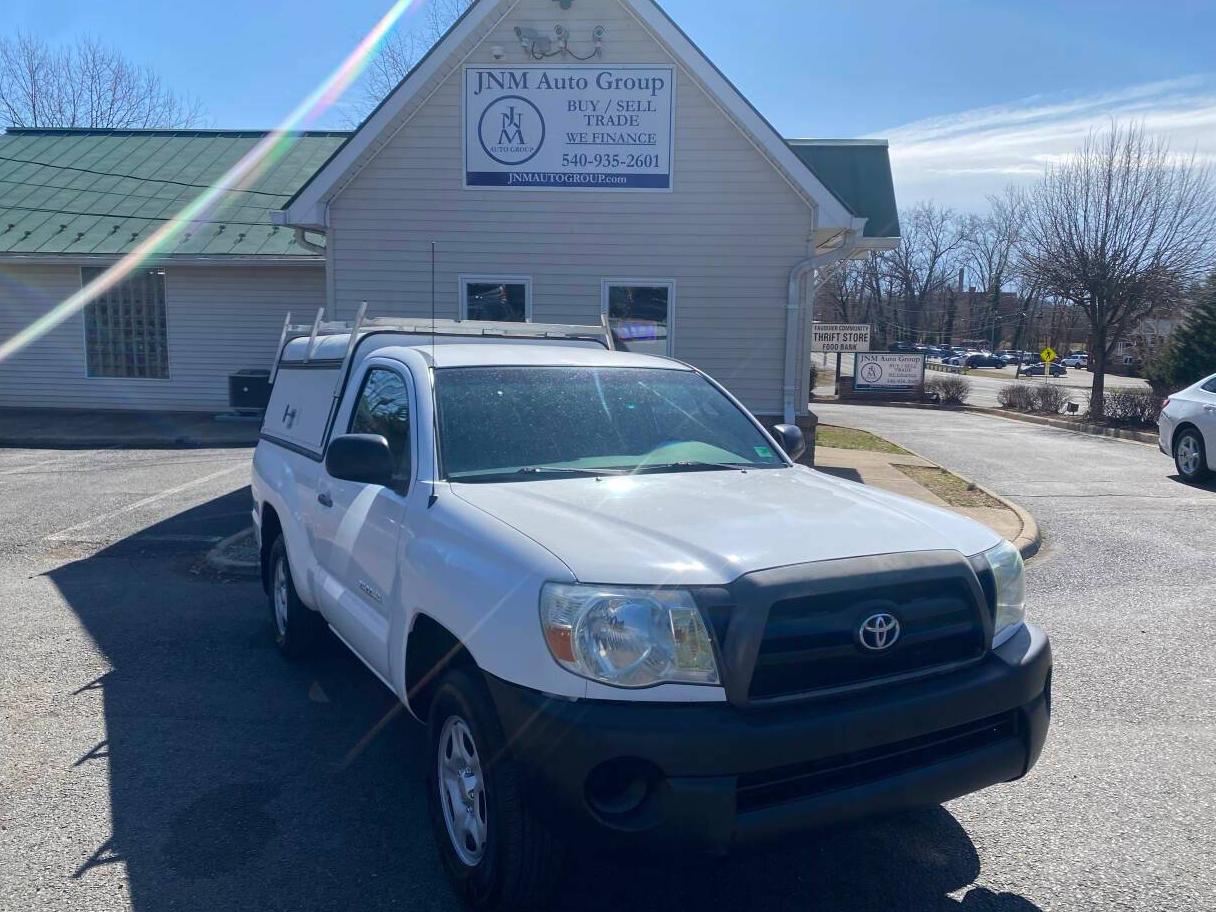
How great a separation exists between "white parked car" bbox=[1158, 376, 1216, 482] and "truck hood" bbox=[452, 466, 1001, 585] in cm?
1114

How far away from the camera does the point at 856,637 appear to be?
299 centimetres

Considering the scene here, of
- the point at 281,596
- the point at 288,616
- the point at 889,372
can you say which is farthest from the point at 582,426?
the point at 889,372

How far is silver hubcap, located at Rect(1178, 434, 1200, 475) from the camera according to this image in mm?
13391

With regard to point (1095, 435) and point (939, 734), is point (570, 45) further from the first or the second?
point (1095, 435)

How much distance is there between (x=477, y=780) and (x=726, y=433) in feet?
6.88

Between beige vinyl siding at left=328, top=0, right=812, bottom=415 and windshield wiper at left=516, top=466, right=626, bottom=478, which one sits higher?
beige vinyl siding at left=328, top=0, right=812, bottom=415

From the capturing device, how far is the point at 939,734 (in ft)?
10.3

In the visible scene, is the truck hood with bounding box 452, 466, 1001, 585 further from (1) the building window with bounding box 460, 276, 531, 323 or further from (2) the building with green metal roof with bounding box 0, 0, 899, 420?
(1) the building window with bounding box 460, 276, 531, 323

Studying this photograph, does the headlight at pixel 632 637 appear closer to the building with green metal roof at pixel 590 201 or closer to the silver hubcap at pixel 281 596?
the silver hubcap at pixel 281 596

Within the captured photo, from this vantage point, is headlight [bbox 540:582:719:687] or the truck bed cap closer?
headlight [bbox 540:582:719:687]

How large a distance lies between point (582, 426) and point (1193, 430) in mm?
12195

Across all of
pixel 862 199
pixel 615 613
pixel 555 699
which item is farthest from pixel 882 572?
pixel 862 199

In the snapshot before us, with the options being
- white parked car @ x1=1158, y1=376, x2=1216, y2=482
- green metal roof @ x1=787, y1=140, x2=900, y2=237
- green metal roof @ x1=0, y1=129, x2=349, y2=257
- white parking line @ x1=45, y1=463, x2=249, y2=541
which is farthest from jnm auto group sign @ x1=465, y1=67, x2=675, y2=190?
white parked car @ x1=1158, y1=376, x2=1216, y2=482

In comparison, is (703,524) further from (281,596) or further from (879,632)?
(281,596)
